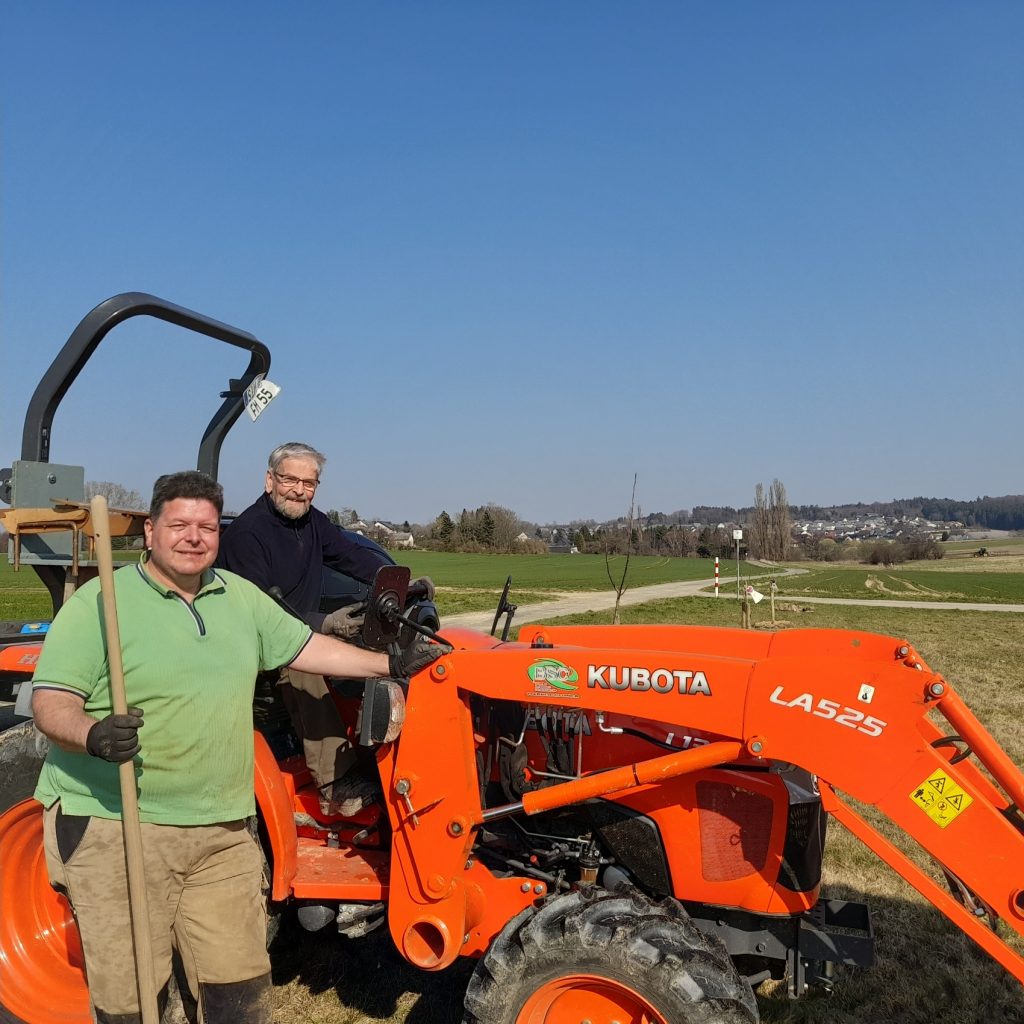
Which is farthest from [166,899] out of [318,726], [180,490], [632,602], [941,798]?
[632,602]

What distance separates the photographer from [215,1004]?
261 cm

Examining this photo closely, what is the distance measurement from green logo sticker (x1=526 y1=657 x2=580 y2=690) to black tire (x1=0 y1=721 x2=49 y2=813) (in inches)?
76.6

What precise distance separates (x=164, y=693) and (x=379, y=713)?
67 centimetres

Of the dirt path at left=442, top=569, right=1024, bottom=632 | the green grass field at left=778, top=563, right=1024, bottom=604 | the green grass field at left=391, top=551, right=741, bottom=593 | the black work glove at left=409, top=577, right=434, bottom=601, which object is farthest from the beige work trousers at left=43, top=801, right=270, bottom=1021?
the green grass field at left=778, top=563, right=1024, bottom=604

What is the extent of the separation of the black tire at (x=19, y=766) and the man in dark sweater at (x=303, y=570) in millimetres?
991

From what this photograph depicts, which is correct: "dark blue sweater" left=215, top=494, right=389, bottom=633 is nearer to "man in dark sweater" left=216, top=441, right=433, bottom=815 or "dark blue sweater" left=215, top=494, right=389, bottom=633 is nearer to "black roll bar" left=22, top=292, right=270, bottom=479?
"man in dark sweater" left=216, top=441, right=433, bottom=815

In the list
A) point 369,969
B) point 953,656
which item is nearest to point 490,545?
point 953,656

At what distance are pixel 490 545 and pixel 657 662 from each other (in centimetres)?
6394

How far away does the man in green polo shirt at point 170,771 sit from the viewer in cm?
239

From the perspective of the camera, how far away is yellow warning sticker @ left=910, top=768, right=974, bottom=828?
249 centimetres

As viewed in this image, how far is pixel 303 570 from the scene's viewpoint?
3461 millimetres

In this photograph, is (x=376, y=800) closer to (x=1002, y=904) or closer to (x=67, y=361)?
(x=1002, y=904)

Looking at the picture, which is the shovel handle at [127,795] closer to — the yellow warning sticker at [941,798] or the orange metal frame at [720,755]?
the orange metal frame at [720,755]

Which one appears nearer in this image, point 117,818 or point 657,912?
point 117,818
